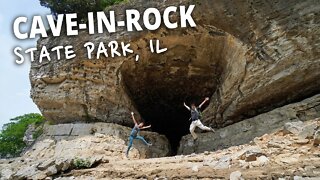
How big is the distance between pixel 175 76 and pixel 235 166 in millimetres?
9946

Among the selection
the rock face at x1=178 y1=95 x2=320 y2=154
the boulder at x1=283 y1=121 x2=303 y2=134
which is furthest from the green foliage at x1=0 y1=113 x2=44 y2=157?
the boulder at x1=283 y1=121 x2=303 y2=134

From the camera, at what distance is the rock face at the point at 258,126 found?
33.3 ft

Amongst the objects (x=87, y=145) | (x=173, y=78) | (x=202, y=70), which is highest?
Answer: (x=202, y=70)

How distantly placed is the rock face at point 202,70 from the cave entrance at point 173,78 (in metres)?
0.05

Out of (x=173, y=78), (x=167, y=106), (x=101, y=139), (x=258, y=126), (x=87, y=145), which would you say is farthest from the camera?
(x=167, y=106)

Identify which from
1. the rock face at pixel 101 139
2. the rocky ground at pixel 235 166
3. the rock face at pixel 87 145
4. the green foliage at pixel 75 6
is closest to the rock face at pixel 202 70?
the rock face at pixel 101 139

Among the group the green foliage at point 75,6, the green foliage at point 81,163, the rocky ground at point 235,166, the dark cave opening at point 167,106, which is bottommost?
the dark cave opening at point 167,106

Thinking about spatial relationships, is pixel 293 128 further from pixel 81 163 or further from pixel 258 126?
pixel 81 163

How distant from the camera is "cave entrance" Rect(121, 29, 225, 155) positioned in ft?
46.6

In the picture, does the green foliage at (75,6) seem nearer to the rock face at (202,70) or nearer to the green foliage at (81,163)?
the rock face at (202,70)

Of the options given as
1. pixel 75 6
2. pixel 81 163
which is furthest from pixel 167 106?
pixel 81 163

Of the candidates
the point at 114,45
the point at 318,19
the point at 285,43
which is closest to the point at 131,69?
the point at 114,45

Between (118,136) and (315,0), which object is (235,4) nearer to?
(315,0)

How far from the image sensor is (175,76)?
52.8 ft
